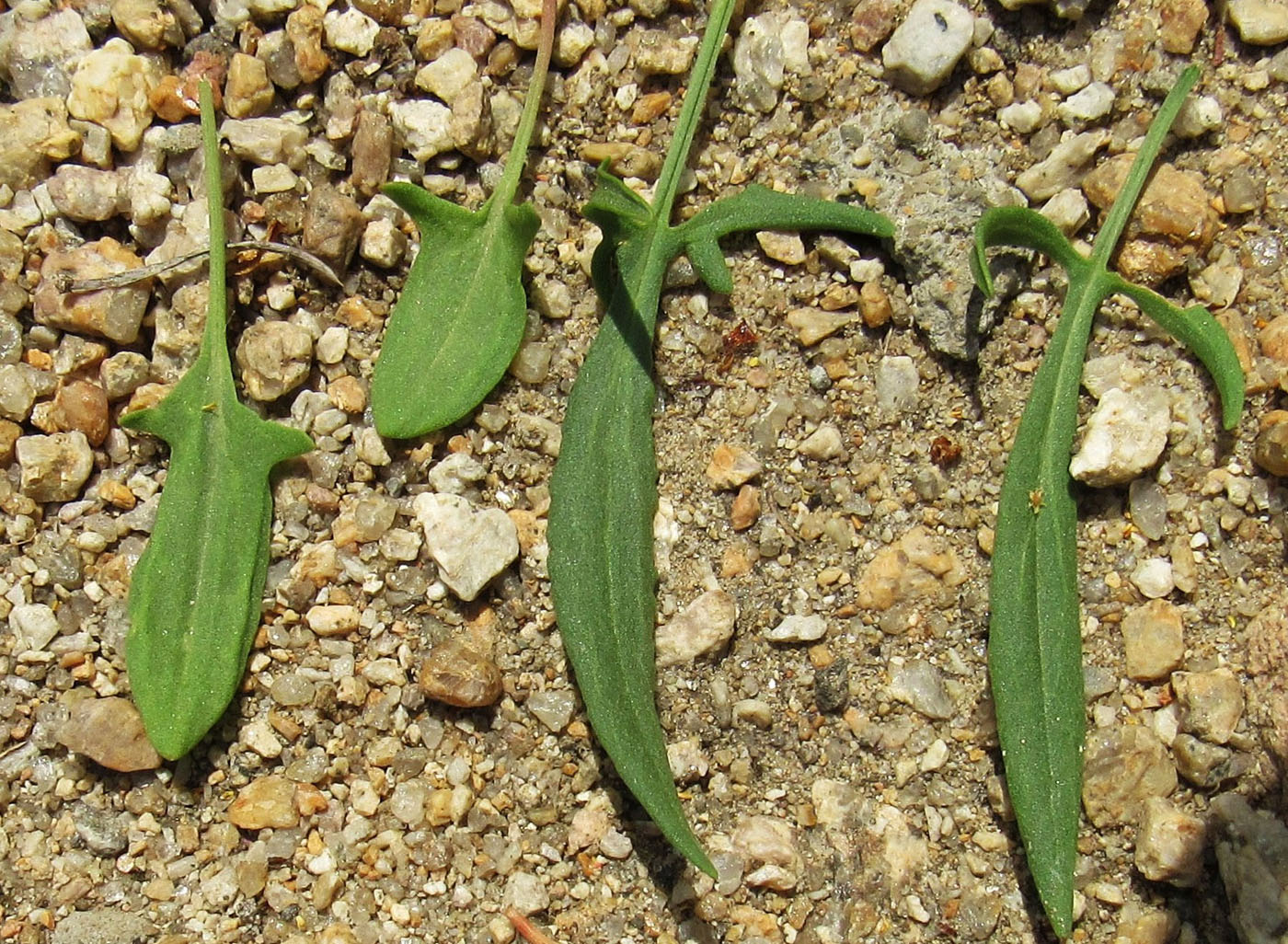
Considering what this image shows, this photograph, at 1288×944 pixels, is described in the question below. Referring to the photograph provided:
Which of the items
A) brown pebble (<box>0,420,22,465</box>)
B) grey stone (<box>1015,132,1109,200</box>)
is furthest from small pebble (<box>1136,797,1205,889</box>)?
brown pebble (<box>0,420,22,465</box>)

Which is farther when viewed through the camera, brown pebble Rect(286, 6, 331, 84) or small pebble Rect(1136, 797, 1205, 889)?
brown pebble Rect(286, 6, 331, 84)

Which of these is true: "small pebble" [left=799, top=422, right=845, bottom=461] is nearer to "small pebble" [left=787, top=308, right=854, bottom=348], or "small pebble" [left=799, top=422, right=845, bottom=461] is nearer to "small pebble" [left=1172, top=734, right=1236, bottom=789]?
"small pebble" [left=787, top=308, right=854, bottom=348]

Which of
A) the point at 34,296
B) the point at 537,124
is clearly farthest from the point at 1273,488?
the point at 34,296

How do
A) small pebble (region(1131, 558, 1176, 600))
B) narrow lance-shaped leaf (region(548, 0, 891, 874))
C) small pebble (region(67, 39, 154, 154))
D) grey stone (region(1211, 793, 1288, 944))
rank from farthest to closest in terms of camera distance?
small pebble (region(67, 39, 154, 154)) → small pebble (region(1131, 558, 1176, 600)) → narrow lance-shaped leaf (region(548, 0, 891, 874)) → grey stone (region(1211, 793, 1288, 944))

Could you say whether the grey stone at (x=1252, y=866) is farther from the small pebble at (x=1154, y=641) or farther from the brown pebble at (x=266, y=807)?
the brown pebble at (x=266, y=807)

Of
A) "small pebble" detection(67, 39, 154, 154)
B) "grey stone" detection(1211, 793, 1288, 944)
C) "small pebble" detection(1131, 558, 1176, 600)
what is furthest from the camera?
"small pebble" detection(67, 39, 154, 154)

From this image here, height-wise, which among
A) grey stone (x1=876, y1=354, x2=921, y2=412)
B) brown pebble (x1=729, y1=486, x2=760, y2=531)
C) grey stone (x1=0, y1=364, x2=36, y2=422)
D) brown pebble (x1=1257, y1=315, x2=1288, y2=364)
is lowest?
grey stone (x1=0, y1=364, x2=36, y2=422)
